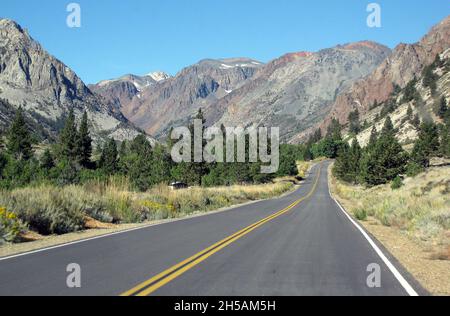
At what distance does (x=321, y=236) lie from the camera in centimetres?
1481

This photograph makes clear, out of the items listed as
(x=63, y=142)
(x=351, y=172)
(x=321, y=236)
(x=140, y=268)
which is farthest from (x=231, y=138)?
(x=140, y=268)

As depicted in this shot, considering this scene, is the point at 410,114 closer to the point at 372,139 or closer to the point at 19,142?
the point at 372,139

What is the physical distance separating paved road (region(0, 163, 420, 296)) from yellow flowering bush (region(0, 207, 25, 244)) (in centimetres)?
214

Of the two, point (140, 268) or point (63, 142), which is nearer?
point (140, 268)

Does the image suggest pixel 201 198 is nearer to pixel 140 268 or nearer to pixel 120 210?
pixel 120 210

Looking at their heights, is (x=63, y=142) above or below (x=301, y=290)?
above

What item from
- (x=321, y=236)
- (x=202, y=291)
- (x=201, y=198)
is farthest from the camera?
(x=201, y=198)

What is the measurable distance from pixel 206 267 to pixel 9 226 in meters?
7.17

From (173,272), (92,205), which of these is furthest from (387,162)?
(173,272)

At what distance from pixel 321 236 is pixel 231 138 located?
6586 centimetres

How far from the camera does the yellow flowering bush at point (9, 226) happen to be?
494 inches

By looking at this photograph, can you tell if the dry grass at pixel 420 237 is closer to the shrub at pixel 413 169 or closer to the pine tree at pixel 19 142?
the shrub at pixel 413 169

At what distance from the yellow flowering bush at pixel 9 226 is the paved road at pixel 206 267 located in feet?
7.02
